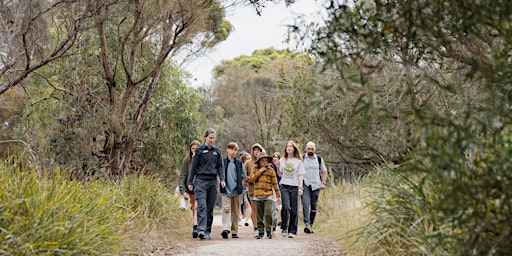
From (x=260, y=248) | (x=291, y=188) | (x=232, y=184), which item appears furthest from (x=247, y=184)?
(x=260, y=248)

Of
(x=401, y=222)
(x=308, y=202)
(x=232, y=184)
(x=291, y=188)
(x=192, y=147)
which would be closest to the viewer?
(x=401, y=222)

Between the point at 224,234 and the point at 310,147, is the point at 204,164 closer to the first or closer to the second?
the point at 224,234

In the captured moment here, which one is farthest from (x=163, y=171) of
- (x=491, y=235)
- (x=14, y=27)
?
(x=491, y=235)

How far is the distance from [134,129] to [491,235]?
10.5 m

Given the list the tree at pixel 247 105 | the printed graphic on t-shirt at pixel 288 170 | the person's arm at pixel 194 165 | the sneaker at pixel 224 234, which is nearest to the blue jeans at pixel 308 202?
the printed graphic on t-shirt at pixel 288 170

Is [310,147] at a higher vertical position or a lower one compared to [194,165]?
higher

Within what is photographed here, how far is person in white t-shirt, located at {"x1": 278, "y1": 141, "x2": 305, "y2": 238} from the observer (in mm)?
11062

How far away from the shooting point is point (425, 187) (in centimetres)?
618

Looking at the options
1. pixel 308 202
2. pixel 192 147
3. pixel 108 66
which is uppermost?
pixel 108 66

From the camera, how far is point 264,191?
10688 millimetres

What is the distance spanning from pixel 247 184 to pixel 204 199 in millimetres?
1270

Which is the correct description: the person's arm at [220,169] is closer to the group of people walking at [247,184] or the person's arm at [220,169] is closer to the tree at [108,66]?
the group of people walking at [247,184]

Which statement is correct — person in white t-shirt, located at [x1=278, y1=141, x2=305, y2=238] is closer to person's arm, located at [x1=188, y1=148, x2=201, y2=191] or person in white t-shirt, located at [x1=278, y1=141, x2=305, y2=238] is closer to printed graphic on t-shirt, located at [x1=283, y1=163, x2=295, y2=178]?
printed graphic on t-shirt, located at [x1=283, y1=163, x2=295, y2=178]

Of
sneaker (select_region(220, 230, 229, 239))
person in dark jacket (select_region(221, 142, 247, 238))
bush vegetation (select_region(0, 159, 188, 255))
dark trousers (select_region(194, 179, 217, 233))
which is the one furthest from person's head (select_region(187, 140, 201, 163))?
bush vegetation (select_region(0, 159, 188, 255))
